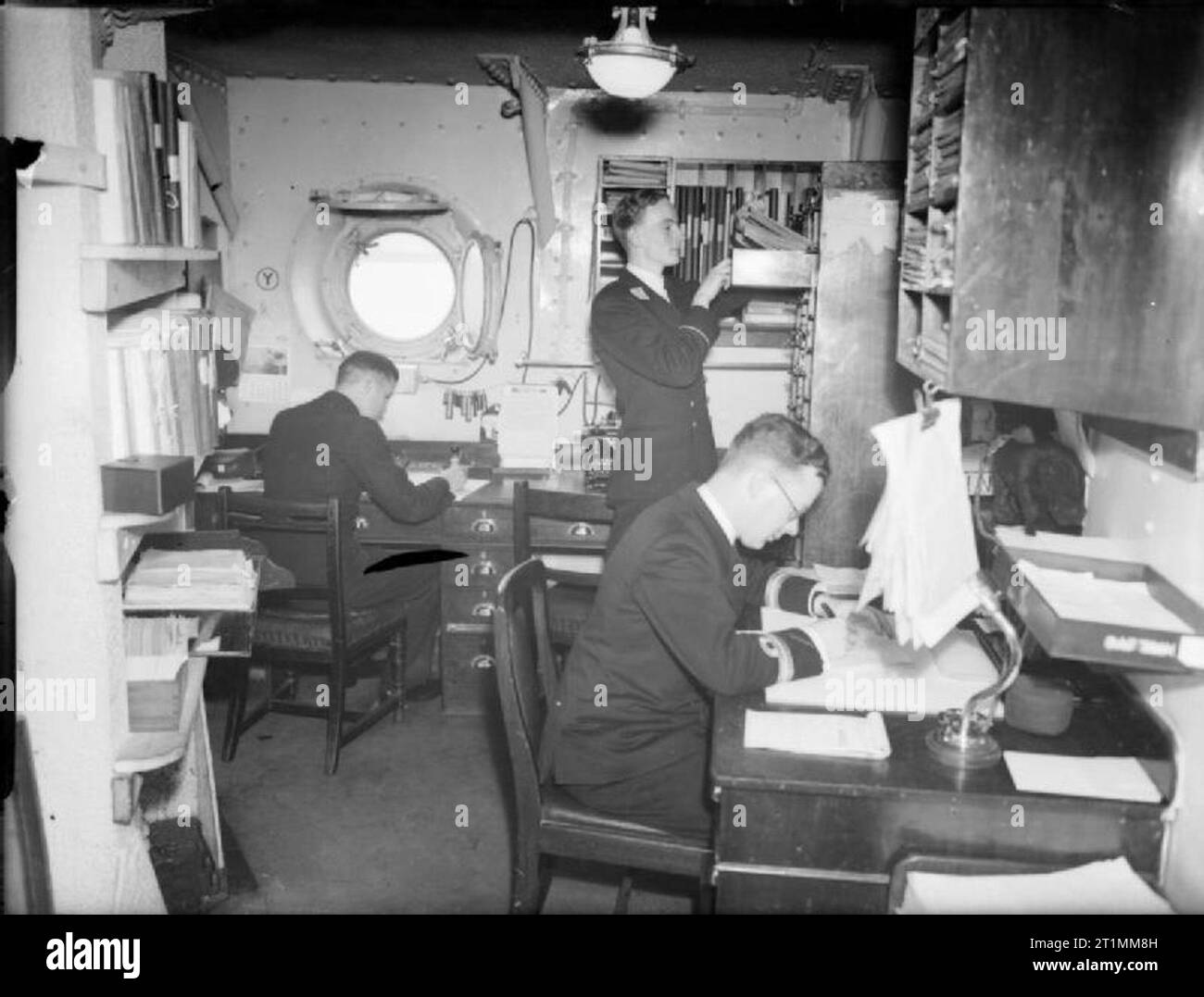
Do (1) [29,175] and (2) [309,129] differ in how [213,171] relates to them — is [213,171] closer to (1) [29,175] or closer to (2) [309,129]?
(2) [309,129]

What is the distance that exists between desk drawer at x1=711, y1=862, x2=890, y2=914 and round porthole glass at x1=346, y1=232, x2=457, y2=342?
384cm

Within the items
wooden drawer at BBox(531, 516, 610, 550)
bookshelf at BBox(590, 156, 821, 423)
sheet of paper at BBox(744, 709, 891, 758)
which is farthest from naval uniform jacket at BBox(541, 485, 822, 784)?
bookshelf at BBox(590, 156, 821, 423)

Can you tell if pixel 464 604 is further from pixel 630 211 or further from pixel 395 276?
pixel 395 276

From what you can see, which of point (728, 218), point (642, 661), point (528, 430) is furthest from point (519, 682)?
point (728, 218)

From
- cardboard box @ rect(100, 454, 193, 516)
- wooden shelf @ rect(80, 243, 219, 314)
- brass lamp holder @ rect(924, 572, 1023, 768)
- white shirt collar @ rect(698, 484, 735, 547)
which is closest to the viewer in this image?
brass lamp holder @ rect(924, 572, 1023, 768)

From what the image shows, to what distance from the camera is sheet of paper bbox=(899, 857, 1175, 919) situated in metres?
1.76

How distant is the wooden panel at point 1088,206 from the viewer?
1.78 m

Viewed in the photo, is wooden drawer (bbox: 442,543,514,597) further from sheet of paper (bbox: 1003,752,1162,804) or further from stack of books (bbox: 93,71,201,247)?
sheet of paper (bbox: 1003,752,1162,804)

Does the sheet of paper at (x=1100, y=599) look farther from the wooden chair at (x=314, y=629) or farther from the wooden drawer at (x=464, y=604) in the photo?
the wooden drawer at (x=464, y=604)

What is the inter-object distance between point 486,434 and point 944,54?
11.1ft

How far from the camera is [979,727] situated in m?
2.02

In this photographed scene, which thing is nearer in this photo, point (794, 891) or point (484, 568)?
point (794, 891)

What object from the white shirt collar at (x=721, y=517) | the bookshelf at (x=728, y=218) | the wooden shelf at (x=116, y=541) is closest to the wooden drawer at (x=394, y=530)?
the bookshelf at (x=728, y=218)

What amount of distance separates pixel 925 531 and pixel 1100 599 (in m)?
0.34
